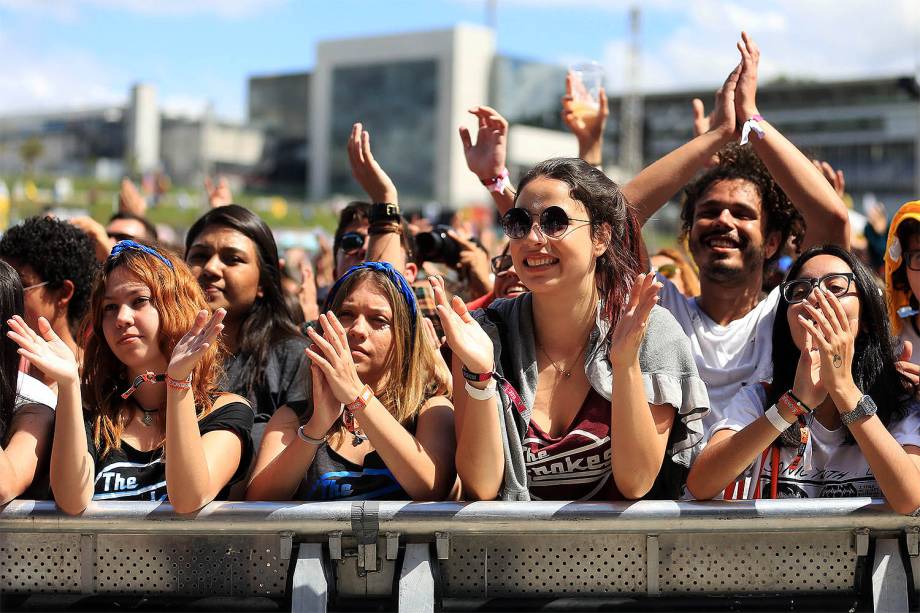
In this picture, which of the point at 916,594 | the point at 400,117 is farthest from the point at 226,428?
the point at 400,117

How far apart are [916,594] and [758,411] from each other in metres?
0.68

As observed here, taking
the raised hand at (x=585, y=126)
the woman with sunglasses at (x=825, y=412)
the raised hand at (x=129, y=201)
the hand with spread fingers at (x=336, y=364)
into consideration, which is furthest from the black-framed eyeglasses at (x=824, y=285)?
the raised hand at (x=129, y=201)

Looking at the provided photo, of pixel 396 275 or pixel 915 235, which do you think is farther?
pixel 915 235

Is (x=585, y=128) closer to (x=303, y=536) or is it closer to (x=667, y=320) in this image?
(x=667, y=320)

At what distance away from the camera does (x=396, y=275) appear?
3.07 metres

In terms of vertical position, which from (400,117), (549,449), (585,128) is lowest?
(549,449)

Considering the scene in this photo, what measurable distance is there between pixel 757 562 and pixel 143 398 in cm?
188

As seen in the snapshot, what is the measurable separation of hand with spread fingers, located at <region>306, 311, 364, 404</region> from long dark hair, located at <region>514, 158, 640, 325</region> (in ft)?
2.29

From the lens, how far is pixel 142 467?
2867mm

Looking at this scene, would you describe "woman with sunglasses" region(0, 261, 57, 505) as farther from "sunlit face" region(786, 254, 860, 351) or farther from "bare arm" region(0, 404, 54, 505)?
"sunlit face" region(786, 254, 860, 351)

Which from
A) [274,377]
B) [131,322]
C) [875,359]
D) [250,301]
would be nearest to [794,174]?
[875,359]

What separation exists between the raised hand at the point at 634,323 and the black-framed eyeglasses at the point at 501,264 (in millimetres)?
1453

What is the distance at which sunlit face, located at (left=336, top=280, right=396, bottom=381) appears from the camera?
297 cm

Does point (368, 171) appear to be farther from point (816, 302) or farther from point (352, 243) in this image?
point (816, 302)
